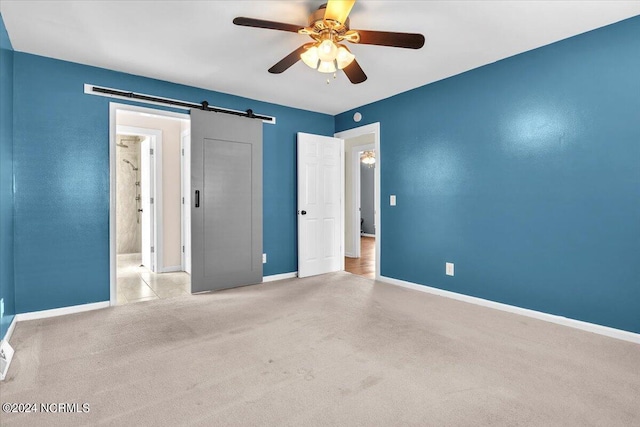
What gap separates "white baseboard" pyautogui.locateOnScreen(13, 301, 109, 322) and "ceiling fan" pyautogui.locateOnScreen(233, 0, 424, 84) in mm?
3147

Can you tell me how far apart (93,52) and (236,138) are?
1718 mm

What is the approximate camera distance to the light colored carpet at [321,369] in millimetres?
1781

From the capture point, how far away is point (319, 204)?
206 inches

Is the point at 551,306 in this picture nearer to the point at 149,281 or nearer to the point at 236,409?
the point at 236,409

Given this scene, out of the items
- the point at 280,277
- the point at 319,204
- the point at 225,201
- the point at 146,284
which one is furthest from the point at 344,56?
the point at 146,284

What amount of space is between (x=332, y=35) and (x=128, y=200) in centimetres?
656

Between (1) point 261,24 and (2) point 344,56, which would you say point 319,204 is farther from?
(1) point 261,24

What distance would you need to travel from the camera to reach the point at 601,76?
2820 millimetres

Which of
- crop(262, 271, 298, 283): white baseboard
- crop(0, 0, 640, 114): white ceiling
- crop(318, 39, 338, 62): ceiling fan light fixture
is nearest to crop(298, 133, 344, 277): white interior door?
crop(262, 271, 298, 283): white baseboard

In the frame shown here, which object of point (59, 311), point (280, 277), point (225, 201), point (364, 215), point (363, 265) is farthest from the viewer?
point (364, 215)

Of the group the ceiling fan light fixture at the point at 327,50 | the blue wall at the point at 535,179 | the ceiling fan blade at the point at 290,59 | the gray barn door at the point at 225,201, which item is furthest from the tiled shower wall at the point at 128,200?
the ceiling fan light fixture at the point at 327,50

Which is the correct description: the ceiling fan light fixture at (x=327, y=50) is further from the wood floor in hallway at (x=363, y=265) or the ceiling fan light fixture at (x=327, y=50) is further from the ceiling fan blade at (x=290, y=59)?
the wood floor in hallway at (x=363, y=265)

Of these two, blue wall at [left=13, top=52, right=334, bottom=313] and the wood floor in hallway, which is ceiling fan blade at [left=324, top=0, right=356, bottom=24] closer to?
blue wall at [left=13, top=52, right=334, bottom=313]

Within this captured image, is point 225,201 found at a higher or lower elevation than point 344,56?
lower
